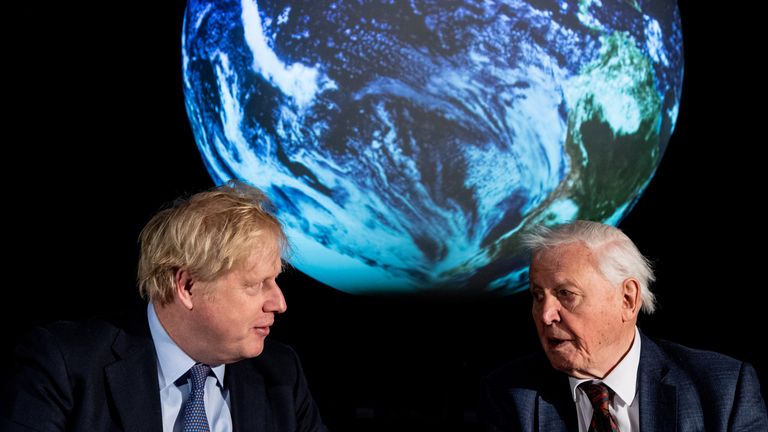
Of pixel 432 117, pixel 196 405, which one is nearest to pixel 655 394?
pixel 196 405

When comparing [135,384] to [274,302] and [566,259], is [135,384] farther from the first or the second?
[566,259]

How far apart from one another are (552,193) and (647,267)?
5.86 feet

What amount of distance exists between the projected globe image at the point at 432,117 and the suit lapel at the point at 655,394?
70.6 inches

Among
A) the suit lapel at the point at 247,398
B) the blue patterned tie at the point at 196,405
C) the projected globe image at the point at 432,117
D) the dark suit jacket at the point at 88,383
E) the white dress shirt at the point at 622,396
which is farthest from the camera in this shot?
the projected globe image at the point at 432,117

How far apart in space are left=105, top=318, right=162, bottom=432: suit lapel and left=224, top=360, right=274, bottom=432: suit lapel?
244mm

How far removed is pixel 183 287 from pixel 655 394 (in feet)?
4.74

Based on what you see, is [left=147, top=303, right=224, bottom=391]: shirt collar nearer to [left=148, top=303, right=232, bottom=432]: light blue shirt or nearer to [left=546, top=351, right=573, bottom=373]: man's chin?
[left=148, top=303, right=232, bottom=432]: light blue shirt

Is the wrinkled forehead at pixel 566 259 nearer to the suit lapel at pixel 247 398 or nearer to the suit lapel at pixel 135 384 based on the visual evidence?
the suit lapel at pixel 247 398

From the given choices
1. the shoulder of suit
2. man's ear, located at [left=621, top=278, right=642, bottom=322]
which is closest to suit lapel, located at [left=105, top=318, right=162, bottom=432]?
man's ear, located at [left=621, top=278, right=642, bottom=322]

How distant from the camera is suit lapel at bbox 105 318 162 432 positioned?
2.14m

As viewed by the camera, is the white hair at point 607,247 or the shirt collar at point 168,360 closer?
the shirt collar at point 168,360

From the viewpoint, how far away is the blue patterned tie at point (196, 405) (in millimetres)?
2188

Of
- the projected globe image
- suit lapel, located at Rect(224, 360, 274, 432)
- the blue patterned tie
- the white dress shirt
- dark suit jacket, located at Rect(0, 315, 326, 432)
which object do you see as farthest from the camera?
the projected globe image

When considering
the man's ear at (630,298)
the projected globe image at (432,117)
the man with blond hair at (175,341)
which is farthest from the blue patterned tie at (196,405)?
the projected globe image at (432,117)
